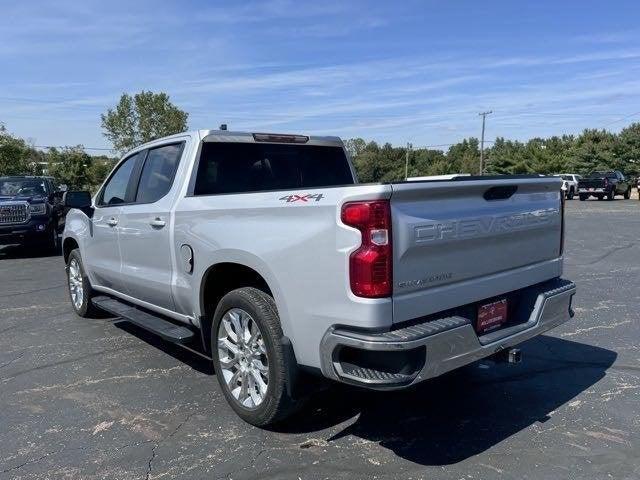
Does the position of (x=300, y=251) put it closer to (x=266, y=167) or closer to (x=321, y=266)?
(x=321, y=266)

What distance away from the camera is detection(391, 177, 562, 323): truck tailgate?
124 inches

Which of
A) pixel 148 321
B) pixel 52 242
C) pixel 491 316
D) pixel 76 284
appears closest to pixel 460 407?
pixel 491 316

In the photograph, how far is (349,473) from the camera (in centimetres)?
330

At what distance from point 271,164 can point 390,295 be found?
236 centimetres

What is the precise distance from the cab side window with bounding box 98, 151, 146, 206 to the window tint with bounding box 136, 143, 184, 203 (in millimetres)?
229

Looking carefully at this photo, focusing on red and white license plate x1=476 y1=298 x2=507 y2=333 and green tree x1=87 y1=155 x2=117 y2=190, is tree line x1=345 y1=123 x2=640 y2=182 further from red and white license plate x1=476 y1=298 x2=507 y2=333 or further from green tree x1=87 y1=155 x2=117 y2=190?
red and white license plate x1=476 y1=298 x2=507 y2=333

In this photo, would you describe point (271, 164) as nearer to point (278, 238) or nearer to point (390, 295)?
point (278, 238)

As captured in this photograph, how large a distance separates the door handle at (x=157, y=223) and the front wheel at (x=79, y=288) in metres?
2.20

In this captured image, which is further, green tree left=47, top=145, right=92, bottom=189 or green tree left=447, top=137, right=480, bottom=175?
green tree left=447, top=137, right=480, bottom=175

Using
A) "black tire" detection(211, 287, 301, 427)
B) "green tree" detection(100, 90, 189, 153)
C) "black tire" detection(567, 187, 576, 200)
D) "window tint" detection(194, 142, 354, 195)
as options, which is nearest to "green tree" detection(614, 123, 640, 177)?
"black tire" detection(567, 187, 576, 200)

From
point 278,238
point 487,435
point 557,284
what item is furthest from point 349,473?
point 557,284

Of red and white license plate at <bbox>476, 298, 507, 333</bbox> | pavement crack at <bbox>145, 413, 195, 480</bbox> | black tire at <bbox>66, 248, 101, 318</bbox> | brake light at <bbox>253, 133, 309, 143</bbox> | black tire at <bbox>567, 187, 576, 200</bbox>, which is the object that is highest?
brake light at <bbox>253, 133, 309, 143</bbox>

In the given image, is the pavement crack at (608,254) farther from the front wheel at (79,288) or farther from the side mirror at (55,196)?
the side mirror at (55,196)

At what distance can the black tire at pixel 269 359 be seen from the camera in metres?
3.50
